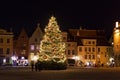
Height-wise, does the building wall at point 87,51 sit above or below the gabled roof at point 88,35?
below

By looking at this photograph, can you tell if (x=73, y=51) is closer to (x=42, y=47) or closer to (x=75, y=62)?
(x=75, y=62)

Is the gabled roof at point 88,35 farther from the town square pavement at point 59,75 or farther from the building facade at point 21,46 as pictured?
the town square pavement at point 59,75

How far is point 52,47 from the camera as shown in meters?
73.4

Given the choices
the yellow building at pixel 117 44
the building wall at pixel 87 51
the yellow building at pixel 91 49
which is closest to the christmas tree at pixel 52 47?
the yellow building at pixel 117 44

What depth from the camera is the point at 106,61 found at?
138625 mm

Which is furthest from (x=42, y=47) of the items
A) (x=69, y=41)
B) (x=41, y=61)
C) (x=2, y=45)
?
(x=69, y=41)

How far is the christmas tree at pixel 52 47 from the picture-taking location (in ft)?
241

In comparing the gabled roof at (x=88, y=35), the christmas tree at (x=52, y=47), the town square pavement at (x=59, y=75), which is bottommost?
the town square pavement at (x=59, y=75)

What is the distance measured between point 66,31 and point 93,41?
9545mm

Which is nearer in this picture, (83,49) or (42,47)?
(42,47)

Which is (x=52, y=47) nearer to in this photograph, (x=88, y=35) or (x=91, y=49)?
(x=91, y=49)

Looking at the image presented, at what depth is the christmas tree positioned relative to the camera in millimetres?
73438

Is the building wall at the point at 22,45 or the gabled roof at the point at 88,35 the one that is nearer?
the building wall at the point at 22,45

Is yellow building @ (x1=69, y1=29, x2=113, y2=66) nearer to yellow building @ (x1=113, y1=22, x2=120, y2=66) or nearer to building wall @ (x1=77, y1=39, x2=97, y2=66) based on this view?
building wall @ (x1=77, y1=39, x2=97, y2=66)
